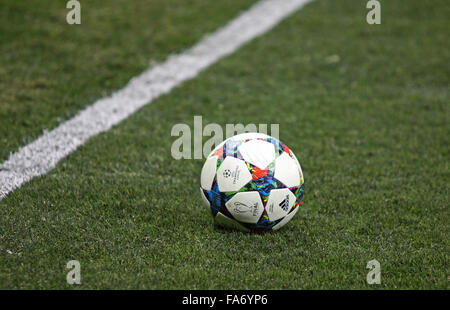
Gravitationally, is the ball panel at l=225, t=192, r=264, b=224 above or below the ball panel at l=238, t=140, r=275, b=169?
below

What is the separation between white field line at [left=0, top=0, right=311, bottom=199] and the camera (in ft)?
18.0

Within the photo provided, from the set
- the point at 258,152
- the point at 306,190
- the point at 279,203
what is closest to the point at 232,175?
the point at 258,152

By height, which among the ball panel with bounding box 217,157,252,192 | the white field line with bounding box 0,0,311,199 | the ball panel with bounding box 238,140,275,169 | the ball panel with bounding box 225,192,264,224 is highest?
the white field line with bounding box 0,0,311,199

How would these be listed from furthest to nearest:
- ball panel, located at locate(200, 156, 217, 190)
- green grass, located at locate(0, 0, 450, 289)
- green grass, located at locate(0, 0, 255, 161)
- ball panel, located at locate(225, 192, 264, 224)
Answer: green grass, located at locate(0, 0, 255, 161)
ball panel, located at locate(200, 156, 217, 190)
ball panel, located at locate(225, 192, 264, 224)
green grass, located at locate(0, 0, 450, 289)

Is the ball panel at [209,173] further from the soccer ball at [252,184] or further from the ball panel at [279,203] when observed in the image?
the ball panel at [279,203]

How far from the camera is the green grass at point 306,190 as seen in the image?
3.86m

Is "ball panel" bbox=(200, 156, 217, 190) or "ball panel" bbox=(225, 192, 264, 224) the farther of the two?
"ball panel" bbox=(200, 156, 217, 190)

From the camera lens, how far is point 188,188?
518 centimetres

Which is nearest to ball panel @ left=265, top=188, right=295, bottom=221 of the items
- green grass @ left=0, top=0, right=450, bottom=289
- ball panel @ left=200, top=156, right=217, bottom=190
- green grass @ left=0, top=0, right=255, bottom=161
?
green grass @ left=0, top=0, right=450, bottom=289

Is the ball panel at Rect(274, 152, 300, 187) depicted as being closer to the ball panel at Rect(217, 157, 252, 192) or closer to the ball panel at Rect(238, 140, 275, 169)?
the ball panel at Rect(238, 140, 275, 169)

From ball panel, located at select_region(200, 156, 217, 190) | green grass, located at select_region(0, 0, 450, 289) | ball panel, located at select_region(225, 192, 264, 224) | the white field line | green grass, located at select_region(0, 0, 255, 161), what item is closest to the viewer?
green grass, located at select_region(0, 0, 450, 289)

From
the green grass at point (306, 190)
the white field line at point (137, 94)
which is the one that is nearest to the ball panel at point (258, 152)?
the green grass at point (306, 190)

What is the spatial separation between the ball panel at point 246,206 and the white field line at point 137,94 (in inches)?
87.1
